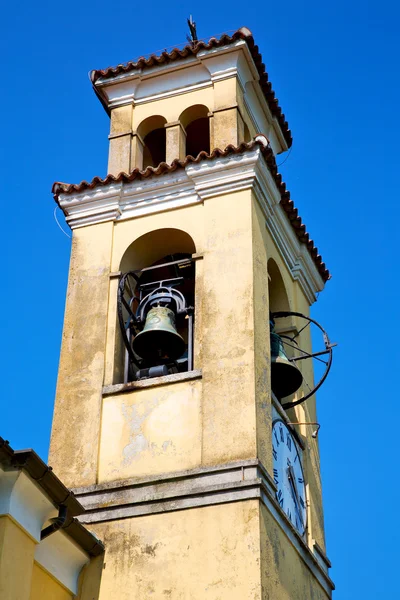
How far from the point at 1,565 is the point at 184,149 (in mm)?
6583

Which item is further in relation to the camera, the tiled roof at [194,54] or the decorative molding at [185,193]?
the tiled roof at [194,54]

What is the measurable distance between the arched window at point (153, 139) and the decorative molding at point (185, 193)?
1.55m

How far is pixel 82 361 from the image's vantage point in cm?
1197

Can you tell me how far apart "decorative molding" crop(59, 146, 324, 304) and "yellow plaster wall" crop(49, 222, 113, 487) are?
0.22 m

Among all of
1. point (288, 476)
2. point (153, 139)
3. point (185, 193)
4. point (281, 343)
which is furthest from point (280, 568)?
point (153, 139)

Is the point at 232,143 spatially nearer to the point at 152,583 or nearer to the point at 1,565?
the point at 152,583

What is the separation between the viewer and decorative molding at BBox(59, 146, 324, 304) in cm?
1255

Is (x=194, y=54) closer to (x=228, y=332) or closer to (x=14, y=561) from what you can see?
(x=228, y=332)

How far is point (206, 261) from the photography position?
39.7 feet

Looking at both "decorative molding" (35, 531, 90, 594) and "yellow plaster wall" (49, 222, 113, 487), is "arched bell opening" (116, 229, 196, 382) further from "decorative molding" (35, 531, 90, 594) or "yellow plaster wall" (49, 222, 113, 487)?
"decorative molding" (35, 531, 90, 594)

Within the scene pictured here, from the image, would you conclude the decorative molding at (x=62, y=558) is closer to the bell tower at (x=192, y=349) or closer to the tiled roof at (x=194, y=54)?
the bell tower at (x=192, y=349)

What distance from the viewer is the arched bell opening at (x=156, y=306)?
11.8 meters

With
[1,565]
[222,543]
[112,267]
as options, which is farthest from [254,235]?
[1,565]

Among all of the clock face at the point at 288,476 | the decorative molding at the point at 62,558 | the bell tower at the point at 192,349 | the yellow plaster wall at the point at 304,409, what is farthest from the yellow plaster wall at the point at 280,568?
the decorative molding at the point at 62,558
